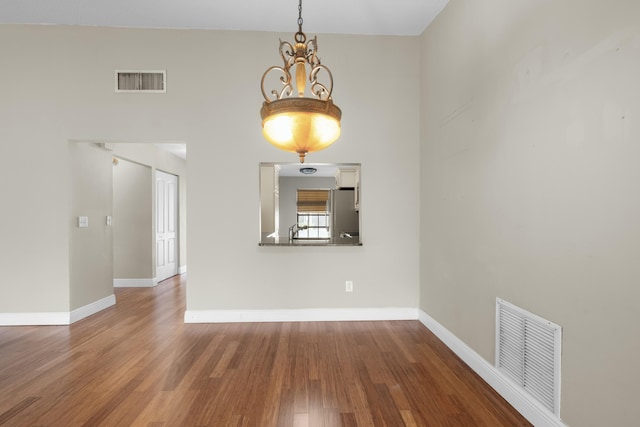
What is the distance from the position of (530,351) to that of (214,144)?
10.8 feet

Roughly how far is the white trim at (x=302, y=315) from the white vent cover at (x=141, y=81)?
2.48 m

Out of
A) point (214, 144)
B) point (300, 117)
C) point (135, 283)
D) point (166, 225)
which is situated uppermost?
point (214, 144)

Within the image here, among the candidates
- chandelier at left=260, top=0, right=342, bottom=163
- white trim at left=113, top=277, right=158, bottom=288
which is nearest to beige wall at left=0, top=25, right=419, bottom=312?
chandelier at left=260, top=0, right=342, bottom=163

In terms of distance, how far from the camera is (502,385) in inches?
79.2

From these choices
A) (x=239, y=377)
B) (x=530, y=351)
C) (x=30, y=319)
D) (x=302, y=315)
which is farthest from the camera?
(x=302, y=315)

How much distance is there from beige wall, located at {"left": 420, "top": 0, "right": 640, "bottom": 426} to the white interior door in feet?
16.4

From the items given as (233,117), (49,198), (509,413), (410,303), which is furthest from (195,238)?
(509,413)

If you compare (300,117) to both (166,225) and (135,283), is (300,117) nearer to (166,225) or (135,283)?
(135,283)

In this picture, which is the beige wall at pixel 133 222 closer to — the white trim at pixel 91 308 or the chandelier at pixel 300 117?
the white trim at pixel 91 308

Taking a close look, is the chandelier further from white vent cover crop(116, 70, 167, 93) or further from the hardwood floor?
white vent cover crop(116, 70, 167, 93)

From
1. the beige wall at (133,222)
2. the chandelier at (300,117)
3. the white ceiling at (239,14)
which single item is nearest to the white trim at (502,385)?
the chandelier at (300,117)

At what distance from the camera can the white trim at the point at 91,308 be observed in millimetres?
3413

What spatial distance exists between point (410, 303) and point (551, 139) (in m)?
2.33

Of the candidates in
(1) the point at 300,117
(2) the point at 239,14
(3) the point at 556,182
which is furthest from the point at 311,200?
(3) the point at 556,182
